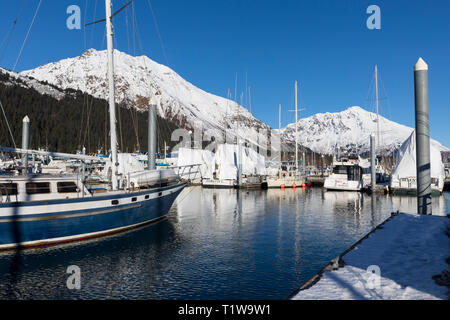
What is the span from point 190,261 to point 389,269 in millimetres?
9697

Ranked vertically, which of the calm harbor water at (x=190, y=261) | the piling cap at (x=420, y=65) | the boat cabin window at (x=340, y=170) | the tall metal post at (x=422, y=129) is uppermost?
the piling cap at (x=420, y=65)

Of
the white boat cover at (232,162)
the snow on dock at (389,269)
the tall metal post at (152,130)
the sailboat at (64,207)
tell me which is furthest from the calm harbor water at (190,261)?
the white boat cover at (232,162)

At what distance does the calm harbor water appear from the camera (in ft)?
42.2

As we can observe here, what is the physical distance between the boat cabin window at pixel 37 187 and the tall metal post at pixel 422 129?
21344 millimetres

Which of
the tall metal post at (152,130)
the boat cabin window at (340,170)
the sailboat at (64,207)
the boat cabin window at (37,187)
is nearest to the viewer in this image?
the sailboat at (64,207)

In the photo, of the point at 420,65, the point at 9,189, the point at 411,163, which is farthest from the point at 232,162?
the point at 420,65

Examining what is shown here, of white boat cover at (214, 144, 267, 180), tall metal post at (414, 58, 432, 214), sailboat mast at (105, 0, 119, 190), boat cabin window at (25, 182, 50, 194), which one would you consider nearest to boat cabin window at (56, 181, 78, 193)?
boat cabin window at (25, 182, 50, 194)

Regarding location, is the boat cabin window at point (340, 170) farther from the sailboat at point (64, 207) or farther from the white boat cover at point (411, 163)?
the sailboat at point (64, 207)

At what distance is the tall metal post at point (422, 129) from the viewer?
17.0 metres

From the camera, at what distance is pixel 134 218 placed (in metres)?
24.1

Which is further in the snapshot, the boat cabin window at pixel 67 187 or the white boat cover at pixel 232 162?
the white boat cover at pixel 232 162

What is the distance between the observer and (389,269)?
995 cm

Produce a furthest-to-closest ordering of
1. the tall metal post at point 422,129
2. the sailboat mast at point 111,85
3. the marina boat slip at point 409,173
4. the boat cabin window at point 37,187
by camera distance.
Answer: the marina boat slip at point 409,173 < the sailboat mast at point 111,85 < the boat cabin window at point 37,187 < the tall metal post at point 422,129
